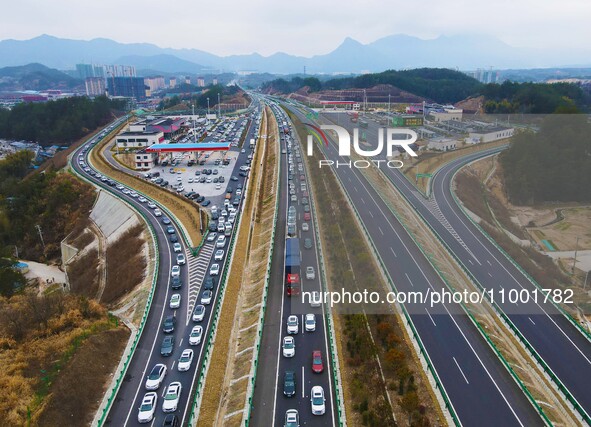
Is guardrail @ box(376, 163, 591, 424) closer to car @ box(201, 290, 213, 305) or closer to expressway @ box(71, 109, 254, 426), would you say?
expressway @ box(71, 109, 254, 426)

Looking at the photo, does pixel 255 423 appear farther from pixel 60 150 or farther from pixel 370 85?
pixel 370 85

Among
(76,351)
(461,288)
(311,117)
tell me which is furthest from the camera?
(311,117)

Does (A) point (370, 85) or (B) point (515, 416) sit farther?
(A) point (370, 85)

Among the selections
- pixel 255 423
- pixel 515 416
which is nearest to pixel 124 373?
pixel 255 423

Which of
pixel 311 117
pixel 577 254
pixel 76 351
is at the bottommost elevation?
pixel 577 254

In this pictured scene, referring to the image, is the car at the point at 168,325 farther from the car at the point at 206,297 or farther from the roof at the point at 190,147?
the roof at the point at 190,147

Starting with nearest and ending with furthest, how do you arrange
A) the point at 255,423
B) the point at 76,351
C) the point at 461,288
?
the point at 255,423
the point at 76,351
the point at 461,288

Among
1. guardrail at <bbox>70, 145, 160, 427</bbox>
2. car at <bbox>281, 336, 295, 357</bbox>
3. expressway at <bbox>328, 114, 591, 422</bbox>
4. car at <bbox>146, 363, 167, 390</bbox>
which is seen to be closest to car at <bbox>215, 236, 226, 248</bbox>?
guardrail at <bbox>70, 145, 160, 427</bbox>
